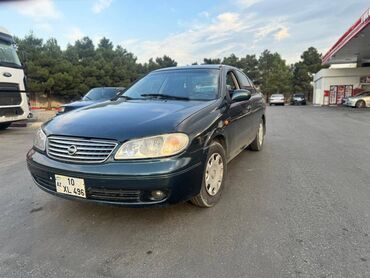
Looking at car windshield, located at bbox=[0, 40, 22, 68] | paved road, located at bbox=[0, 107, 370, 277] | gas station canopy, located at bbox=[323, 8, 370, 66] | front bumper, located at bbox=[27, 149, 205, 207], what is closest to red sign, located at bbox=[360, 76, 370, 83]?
gas station canopy, located at bbox=[323, 8, 370, 66]

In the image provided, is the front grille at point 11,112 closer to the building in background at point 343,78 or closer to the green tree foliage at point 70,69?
the green tree foliage at point 70,69

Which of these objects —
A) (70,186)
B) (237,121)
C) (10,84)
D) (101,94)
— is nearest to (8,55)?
(10,84)

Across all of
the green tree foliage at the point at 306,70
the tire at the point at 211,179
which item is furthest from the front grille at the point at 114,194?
the green tree foliage at the point at 306,70

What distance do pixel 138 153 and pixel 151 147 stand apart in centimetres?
13

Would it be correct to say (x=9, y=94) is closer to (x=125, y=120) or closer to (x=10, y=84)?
(x=10, y=84)

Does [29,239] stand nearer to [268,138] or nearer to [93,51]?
[268,138]

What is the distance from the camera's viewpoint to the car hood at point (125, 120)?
9.19ft

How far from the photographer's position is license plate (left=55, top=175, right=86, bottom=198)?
2754 mm

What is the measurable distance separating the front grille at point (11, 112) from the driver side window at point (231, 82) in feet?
25.7

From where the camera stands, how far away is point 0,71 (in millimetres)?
9188

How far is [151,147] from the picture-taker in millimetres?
2725

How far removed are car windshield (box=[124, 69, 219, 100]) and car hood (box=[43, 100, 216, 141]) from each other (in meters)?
0.33

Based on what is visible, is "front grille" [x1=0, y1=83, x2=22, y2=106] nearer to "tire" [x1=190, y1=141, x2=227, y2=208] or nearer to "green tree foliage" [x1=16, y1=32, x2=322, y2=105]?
"green tree foliage" [x1=16, y1=32, x2=322, y2=105]

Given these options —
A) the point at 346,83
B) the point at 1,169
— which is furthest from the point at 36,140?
the point at 346,83
